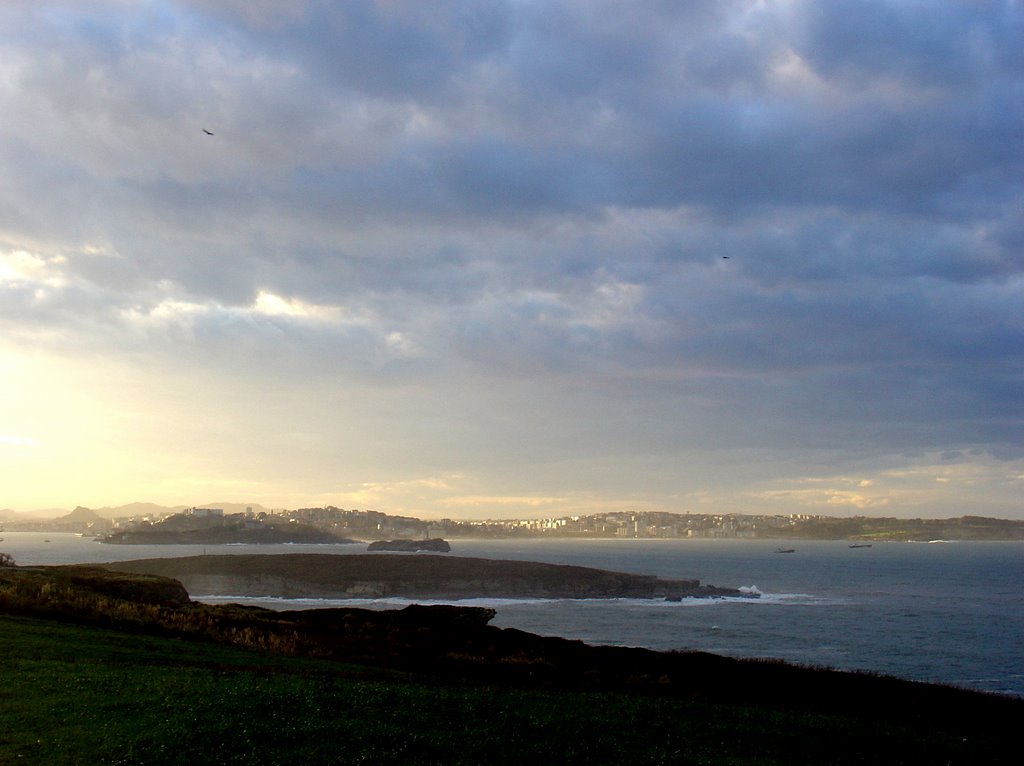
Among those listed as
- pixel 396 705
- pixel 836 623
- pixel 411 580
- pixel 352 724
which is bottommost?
pixel 411 580

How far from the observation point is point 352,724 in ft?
54.4

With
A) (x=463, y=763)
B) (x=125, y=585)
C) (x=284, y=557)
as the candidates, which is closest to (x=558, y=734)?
(x=463, y=763)

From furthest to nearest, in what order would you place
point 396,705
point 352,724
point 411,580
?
point 411,580, point 396,705, point 352,724

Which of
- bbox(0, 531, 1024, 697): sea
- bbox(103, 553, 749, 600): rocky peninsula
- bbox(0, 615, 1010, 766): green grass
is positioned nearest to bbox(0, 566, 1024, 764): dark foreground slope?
bbox(0, 615, 1010, 766): green grass

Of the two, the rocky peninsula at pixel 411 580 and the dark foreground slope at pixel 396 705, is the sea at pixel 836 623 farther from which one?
the dark foreground slope at pixel 396 705

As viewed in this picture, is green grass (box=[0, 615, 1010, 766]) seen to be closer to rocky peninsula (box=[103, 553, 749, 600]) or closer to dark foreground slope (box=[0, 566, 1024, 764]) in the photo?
dark foreground slope (box=[0, 566, 1024, 764])

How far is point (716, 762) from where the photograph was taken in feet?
52.6

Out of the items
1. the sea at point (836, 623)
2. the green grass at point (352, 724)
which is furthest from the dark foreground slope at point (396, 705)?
the sea at point (836, 623)

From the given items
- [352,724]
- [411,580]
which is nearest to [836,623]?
[411,580]

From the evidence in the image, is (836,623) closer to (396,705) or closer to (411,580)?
(411,580)

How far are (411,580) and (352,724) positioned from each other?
118m

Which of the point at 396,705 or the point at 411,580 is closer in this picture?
the point at 396,705

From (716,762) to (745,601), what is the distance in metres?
100.0

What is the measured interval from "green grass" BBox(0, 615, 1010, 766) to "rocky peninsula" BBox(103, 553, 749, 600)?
98.7 meters
